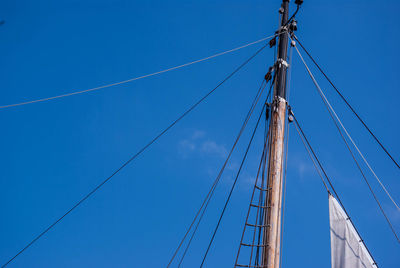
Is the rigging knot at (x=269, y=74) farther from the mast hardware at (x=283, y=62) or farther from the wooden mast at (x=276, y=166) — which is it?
the mast hardware at (x=283, y=62)

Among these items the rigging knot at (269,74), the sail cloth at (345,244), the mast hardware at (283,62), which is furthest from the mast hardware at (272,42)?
the sail cloth at (345,244)

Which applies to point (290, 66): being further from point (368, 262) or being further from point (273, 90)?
point (368, 262)

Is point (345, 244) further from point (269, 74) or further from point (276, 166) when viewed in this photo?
point (269, 74)

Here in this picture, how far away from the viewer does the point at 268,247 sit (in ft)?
31.6

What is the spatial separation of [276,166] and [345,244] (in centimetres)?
263

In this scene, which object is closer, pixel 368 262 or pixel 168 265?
pixel 368 262

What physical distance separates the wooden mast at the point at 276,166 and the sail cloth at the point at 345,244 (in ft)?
4.69

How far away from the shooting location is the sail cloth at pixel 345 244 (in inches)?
364

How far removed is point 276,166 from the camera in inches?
418

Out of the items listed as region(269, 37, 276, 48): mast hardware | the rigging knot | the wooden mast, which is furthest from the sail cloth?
region(269, 37, 276, 48): mast hardware

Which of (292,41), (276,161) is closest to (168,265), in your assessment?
(276,161)

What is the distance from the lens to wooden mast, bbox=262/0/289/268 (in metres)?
9.68

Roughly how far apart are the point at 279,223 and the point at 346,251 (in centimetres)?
175

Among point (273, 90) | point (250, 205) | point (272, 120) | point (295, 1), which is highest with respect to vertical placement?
point (295, 1)
